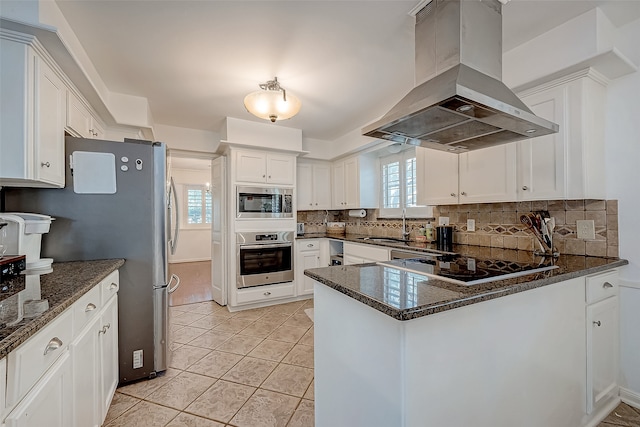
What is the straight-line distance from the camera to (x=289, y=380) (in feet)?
6.64

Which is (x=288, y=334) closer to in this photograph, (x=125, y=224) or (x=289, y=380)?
(x=289, y=380)

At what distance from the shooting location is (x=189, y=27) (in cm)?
176

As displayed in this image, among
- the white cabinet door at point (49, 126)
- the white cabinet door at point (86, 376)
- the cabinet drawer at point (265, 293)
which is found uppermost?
the white cabinet door at point (49, 126)

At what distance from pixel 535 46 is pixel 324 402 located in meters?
2.57

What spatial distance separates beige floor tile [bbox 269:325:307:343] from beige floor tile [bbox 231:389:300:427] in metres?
0.80

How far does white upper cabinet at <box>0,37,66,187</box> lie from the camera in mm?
1375

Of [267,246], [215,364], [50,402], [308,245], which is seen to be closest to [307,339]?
[215,364]

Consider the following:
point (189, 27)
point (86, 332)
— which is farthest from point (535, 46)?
point (86, 332)

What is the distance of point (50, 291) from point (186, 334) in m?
1.91

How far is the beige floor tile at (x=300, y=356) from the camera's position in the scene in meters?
2.25

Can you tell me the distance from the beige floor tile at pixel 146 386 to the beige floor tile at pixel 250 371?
0.43m

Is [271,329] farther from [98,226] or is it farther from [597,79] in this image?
[597,79]

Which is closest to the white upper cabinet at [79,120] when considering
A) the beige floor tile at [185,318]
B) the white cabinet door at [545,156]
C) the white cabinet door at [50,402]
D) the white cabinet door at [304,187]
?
the white cabinet door at [50,402]

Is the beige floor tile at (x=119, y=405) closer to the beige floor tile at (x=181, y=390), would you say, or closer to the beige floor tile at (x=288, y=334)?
the beige floor tile at (x=181, y=390)
